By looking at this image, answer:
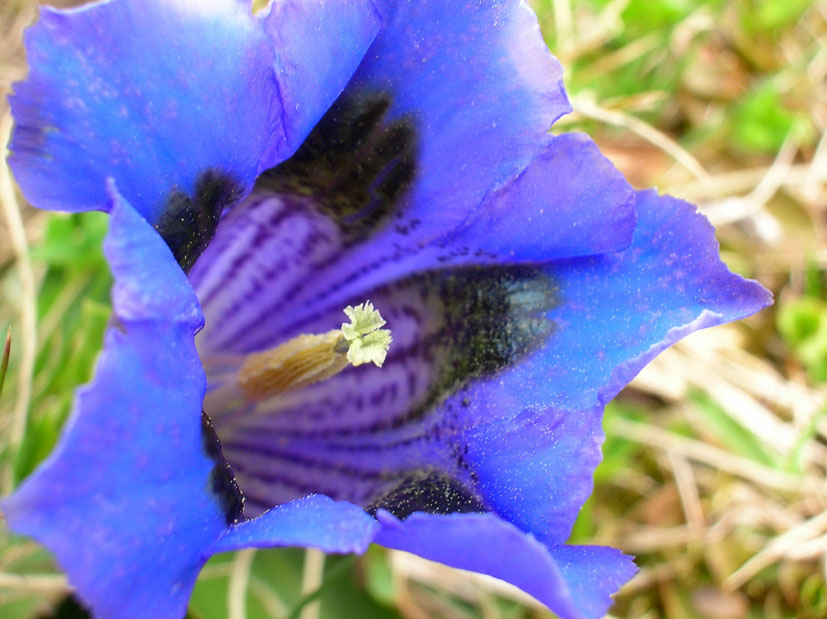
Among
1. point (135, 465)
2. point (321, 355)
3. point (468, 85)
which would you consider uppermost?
point (468, 85)

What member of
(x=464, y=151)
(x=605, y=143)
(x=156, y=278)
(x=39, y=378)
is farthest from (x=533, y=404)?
(x=605, y=143)

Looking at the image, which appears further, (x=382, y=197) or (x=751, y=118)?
(x=751, y=118)

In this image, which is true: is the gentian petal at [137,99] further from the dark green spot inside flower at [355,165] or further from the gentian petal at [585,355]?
the gentian petal at [585,355]

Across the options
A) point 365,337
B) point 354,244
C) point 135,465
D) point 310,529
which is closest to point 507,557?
point 310,529

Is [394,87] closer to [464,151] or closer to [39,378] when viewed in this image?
[464,151]

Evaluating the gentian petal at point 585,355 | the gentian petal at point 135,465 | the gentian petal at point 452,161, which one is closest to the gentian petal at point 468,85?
the gentian petal at point 452,161

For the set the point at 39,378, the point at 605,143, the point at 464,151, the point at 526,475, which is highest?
the point at 464,151

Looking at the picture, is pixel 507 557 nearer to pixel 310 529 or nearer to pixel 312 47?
pixel 310 529
